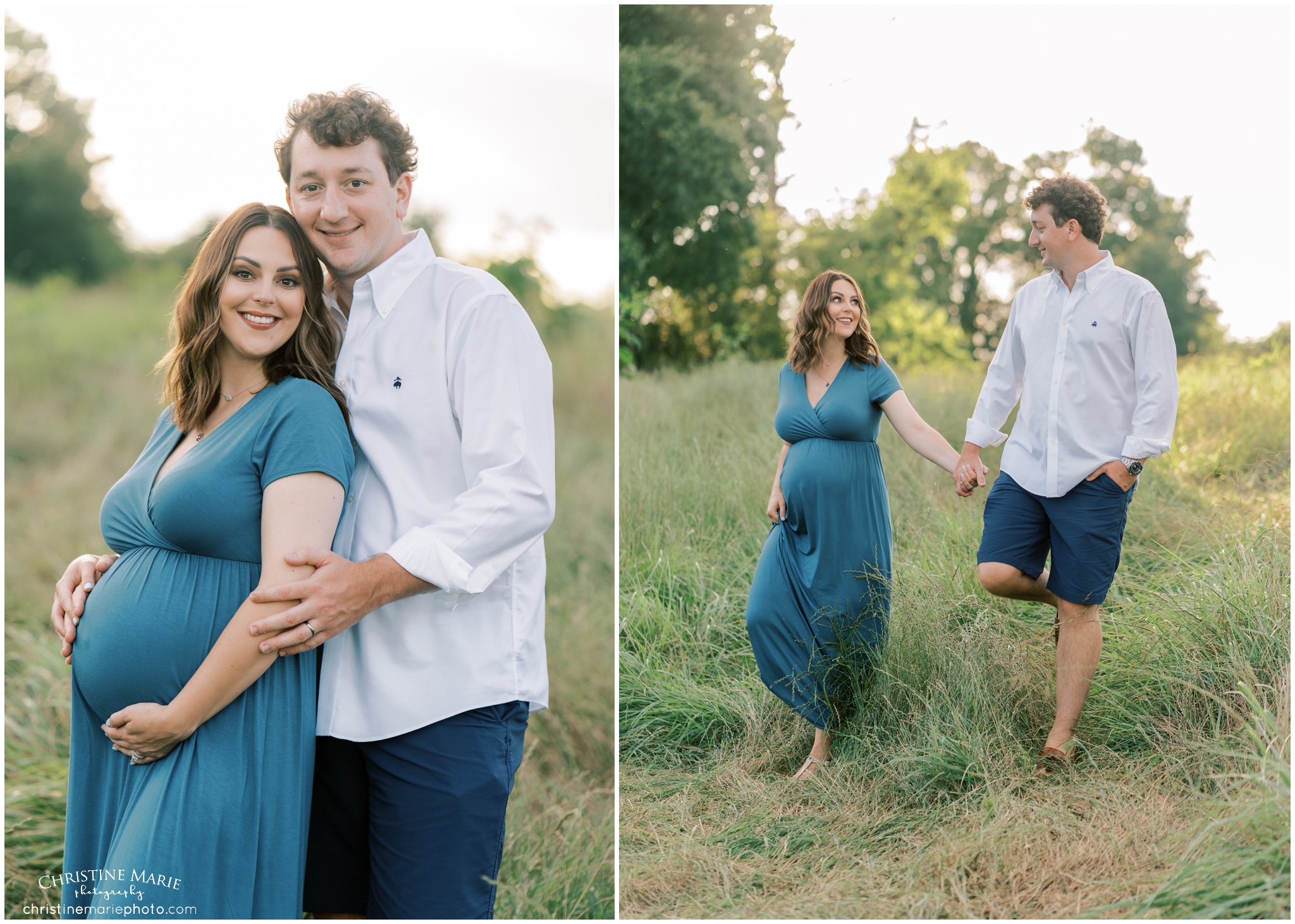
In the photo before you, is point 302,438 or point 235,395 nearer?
point 302,438

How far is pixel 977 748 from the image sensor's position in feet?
10.1

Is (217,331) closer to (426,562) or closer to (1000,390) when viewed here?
(426,562)

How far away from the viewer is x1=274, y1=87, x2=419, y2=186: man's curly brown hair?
2.37 meters

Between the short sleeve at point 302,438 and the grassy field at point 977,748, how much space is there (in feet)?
6.13

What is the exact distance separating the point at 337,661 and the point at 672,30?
206 inches

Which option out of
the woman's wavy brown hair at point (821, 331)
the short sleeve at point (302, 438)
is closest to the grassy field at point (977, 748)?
the woman's wavy brown hair at point (821, 331)

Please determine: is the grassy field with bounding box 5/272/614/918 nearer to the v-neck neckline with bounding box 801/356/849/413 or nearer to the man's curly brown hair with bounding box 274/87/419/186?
the v-neck neckline with bounding box 801/356/849/413

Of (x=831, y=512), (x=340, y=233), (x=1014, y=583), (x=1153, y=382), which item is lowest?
(x=1014, y=583)

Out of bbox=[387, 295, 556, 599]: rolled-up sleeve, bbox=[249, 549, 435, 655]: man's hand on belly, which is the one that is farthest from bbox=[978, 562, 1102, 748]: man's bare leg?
bbox=[249, 549, 435, 655]: man's hand on belly

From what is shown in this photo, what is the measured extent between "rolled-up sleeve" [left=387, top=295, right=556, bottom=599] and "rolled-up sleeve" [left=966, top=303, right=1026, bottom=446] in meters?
1.93

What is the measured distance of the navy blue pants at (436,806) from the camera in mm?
2217

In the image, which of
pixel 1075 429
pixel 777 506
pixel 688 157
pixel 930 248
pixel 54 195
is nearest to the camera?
pixel 1075 429

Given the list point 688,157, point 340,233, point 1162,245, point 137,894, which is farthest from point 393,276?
point 1162,245

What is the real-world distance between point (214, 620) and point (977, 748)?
2474 mm
